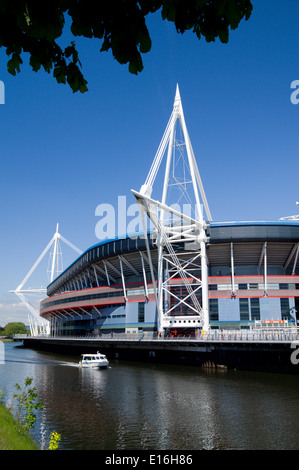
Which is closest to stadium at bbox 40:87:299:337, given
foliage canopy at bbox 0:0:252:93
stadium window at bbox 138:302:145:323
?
stadium window at bbox 138:302:145:323

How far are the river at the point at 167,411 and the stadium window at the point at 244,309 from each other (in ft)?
73.5

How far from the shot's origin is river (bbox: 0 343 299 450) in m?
18.7

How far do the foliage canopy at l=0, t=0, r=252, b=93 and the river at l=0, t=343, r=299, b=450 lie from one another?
58.9 feet

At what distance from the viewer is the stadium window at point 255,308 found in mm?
65750

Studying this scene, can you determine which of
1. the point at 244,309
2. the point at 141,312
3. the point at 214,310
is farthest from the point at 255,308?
the point at 141,312

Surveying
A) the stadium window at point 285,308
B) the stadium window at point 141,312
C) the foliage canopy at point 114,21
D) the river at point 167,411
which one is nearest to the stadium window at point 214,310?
the stadium window at point 285,308

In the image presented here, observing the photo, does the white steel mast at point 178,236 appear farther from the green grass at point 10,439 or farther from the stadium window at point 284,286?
the green grass at point 10,439

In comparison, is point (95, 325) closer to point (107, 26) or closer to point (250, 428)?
point (250, 428)

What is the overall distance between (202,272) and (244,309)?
37.7 feet

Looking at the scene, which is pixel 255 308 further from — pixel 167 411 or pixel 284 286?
pixel 167 411

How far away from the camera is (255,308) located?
217 ft

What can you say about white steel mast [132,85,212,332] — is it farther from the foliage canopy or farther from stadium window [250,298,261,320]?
the foliage canopy

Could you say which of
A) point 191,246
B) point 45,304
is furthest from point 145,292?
point 45,304

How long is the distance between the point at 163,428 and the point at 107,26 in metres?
21.6
